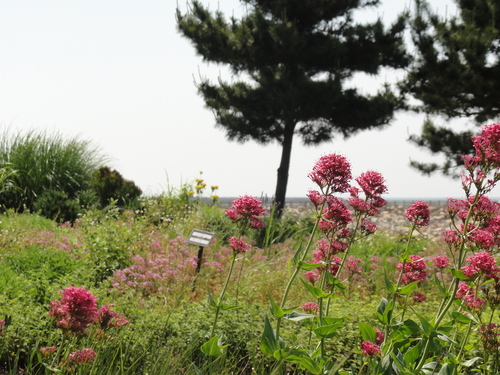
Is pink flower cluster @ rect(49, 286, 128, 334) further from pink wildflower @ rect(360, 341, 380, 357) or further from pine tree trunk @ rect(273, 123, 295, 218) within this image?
pine tree trunk @ rect(273, 123, 295, 218)

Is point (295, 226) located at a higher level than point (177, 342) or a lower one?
higher

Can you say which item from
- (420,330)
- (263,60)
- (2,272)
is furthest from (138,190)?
(420,330)

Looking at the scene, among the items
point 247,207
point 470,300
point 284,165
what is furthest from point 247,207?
point 284,165

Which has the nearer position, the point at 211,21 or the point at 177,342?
the point at 177,342

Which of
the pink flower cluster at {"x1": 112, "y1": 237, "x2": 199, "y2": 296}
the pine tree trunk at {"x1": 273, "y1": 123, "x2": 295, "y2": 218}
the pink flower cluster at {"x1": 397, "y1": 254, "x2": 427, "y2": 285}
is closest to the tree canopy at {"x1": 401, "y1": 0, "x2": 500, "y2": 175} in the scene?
the pine tree trunk at {"x1": 273, "y1": 123, "x2": 295, "y2": 218}

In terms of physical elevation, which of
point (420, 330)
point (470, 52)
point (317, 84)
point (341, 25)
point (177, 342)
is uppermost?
point (341, 25)

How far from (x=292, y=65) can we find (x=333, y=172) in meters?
14.0

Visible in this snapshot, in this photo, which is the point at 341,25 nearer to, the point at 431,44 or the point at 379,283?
the point at 431,44

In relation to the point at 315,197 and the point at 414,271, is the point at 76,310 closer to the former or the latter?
the point at 315,197

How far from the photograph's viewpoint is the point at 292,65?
16.0m

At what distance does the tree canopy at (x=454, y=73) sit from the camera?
14383mm

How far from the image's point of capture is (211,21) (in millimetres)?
15312

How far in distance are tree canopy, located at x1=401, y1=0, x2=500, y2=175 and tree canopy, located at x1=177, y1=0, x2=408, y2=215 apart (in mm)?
738

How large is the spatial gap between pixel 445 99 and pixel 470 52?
1.48 meters
